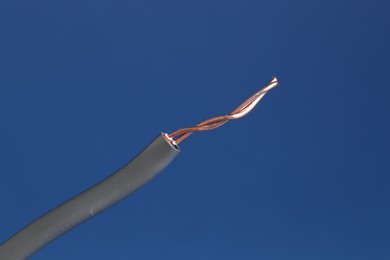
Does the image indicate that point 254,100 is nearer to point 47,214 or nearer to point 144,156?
point 144,156

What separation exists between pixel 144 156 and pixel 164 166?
2 cm

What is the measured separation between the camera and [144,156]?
82 cm

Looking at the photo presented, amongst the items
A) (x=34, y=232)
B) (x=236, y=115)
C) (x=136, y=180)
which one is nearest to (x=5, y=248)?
(x=34, y=232)

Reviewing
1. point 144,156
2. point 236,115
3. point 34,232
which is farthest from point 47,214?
point 236,115

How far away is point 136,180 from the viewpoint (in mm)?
816

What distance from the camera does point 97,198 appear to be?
0.83 m

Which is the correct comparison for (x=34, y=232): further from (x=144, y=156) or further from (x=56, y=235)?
(x=144, y=156)

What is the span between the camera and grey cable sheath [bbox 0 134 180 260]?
2.68 ft

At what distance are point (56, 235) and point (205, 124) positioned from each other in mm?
202

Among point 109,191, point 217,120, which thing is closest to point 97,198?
point 109,191

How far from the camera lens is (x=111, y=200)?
2.72 feet

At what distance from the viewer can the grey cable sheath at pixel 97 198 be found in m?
0.82

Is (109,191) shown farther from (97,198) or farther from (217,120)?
(217,120)

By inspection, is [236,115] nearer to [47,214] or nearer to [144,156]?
[144,156]
